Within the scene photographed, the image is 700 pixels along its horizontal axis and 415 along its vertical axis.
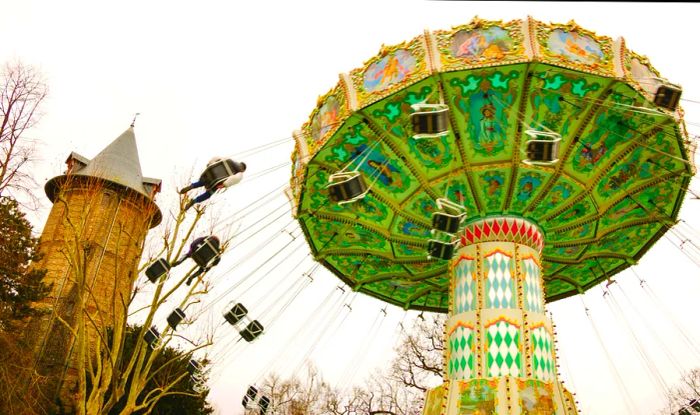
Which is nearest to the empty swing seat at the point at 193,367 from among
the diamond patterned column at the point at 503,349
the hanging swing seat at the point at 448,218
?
the diamond patterned column at the point at 503,349

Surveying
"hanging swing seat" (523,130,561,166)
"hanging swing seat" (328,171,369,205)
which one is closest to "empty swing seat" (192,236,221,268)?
"hanging swing seat" (328,171,369,205)

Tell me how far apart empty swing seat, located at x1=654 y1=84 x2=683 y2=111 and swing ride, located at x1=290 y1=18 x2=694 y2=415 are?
1 centimetres

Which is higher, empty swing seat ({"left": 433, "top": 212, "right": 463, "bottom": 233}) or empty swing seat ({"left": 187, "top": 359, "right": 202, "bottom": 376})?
empty swing seat ({"left": 433, "top": 212, "right": 463, "bottom": 233})

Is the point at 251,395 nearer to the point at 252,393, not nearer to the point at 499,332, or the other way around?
the point at 252,393

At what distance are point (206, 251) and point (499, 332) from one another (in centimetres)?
530

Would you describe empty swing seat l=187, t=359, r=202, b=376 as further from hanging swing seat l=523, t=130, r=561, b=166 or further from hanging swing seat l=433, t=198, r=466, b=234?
hanging swing seat l=523, t=130, r=561, b=166

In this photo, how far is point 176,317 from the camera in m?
11.3

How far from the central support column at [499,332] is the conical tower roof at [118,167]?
3521 cm

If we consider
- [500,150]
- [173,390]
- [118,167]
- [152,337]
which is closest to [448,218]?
[500,150]

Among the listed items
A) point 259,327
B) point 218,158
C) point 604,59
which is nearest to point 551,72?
point 604,59

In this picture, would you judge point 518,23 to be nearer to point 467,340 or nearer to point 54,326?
point 467,340

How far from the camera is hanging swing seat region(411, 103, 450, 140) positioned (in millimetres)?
Answer: 7930

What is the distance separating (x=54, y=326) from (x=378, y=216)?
92.5 ft

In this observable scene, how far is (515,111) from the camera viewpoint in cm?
954
